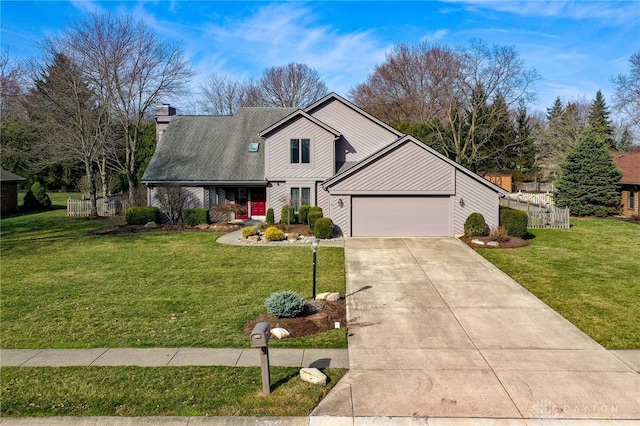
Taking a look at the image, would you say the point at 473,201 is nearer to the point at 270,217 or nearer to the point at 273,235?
the point at 273,235

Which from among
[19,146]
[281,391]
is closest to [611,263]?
[281,391]

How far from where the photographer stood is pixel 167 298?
36.2ft

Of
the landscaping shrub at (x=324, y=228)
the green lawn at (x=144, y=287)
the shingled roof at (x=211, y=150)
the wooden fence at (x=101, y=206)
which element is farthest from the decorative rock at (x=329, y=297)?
the wooden fence at (x=101, y=206)

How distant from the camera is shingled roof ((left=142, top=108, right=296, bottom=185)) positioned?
25.0 metres

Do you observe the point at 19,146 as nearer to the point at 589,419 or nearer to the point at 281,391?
the point at 281,391

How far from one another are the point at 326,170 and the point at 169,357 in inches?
677

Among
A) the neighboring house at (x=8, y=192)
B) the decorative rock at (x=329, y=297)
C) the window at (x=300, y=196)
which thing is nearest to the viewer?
the decorative rock at (x=329, y=297)

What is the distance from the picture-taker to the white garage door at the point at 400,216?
2025 centimetres

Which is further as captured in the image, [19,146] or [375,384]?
[19,146]

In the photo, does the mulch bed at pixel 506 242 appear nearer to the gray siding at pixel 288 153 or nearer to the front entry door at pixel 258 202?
the gray siding at pixel 288 153

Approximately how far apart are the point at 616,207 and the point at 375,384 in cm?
2970

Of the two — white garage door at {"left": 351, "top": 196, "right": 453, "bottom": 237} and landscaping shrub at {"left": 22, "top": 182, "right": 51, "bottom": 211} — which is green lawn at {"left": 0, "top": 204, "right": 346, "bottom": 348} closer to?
white garage door at {"left": 351, "top": 196, "right": 453, "bottom": 237}

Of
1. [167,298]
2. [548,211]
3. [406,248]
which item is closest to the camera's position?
[167,298]

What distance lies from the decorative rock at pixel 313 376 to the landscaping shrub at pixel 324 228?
42.0ft
